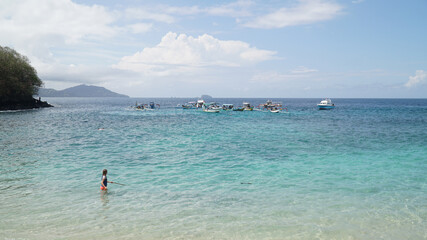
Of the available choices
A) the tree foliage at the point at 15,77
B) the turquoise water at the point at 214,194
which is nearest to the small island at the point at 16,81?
the tree foliage at the point at 15,77

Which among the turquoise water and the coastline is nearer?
the turquoise water

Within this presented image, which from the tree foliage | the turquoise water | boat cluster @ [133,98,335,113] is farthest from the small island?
the turquoise water

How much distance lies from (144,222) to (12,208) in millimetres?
6540

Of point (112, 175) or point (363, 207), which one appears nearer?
point (363, 207)

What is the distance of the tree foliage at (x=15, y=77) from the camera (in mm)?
81631

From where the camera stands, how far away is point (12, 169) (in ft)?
64.4

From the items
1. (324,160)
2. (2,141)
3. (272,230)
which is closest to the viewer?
(272,230)

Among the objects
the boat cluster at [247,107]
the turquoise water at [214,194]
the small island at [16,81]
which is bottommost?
the turquoise water at [214,194]

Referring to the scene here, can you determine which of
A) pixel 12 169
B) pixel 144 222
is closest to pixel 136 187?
pixel 144 222

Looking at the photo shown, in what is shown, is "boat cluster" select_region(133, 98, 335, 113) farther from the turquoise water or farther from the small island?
the turquoise water

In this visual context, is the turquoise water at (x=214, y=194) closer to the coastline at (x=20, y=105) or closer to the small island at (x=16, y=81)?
the small island at (x=16, y=81)

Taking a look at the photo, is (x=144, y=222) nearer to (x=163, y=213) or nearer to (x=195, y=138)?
(x=163, y=213)

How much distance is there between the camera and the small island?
81.8 m

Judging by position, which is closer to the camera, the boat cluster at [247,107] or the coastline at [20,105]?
Result: the coastline at [20,105]
